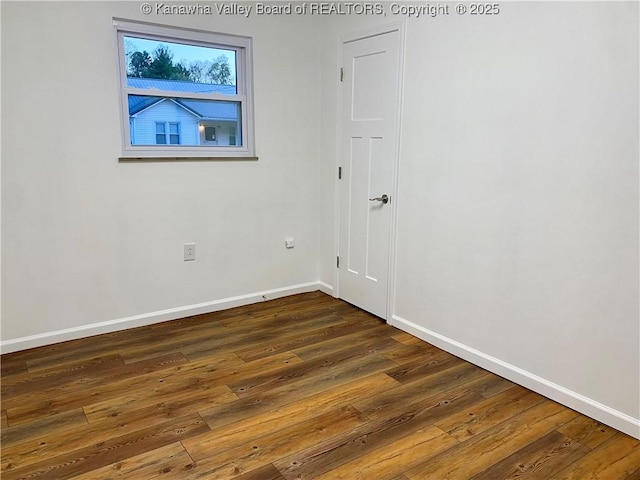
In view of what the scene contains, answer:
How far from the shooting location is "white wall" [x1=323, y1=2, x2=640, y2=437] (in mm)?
2156

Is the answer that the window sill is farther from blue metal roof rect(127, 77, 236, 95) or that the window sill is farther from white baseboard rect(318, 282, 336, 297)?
white baseboard rect(318, 282, 336, 297)

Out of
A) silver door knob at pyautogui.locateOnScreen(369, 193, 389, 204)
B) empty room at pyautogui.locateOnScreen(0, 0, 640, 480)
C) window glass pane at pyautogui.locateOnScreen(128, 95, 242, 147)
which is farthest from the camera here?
silver door knob at pyautogui.locateOnScreen(369, 193, 389, 204)

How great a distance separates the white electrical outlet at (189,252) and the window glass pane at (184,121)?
761 mm

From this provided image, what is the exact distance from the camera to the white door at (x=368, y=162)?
332 cm

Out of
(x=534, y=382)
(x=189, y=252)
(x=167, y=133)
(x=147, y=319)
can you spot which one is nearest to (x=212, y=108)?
(x=167, y=133)

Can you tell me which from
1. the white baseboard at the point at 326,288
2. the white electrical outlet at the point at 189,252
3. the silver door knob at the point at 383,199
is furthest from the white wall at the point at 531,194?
the white electrical outlet at the point at 189,252

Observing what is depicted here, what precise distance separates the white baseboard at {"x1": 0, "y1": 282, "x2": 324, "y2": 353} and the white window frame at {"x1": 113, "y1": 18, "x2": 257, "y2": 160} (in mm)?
1147

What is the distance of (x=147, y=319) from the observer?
347 centimetres

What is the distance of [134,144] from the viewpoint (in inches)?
129

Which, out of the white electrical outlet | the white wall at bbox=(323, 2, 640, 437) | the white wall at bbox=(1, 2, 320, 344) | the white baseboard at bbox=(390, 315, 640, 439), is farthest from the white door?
the white electrical outlet

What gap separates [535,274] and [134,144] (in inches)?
106

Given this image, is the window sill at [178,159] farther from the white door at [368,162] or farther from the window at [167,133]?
the white door at [368,162]

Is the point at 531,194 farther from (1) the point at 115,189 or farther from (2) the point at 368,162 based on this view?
(1) the point at 115,189

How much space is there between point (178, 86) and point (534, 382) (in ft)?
9.85
